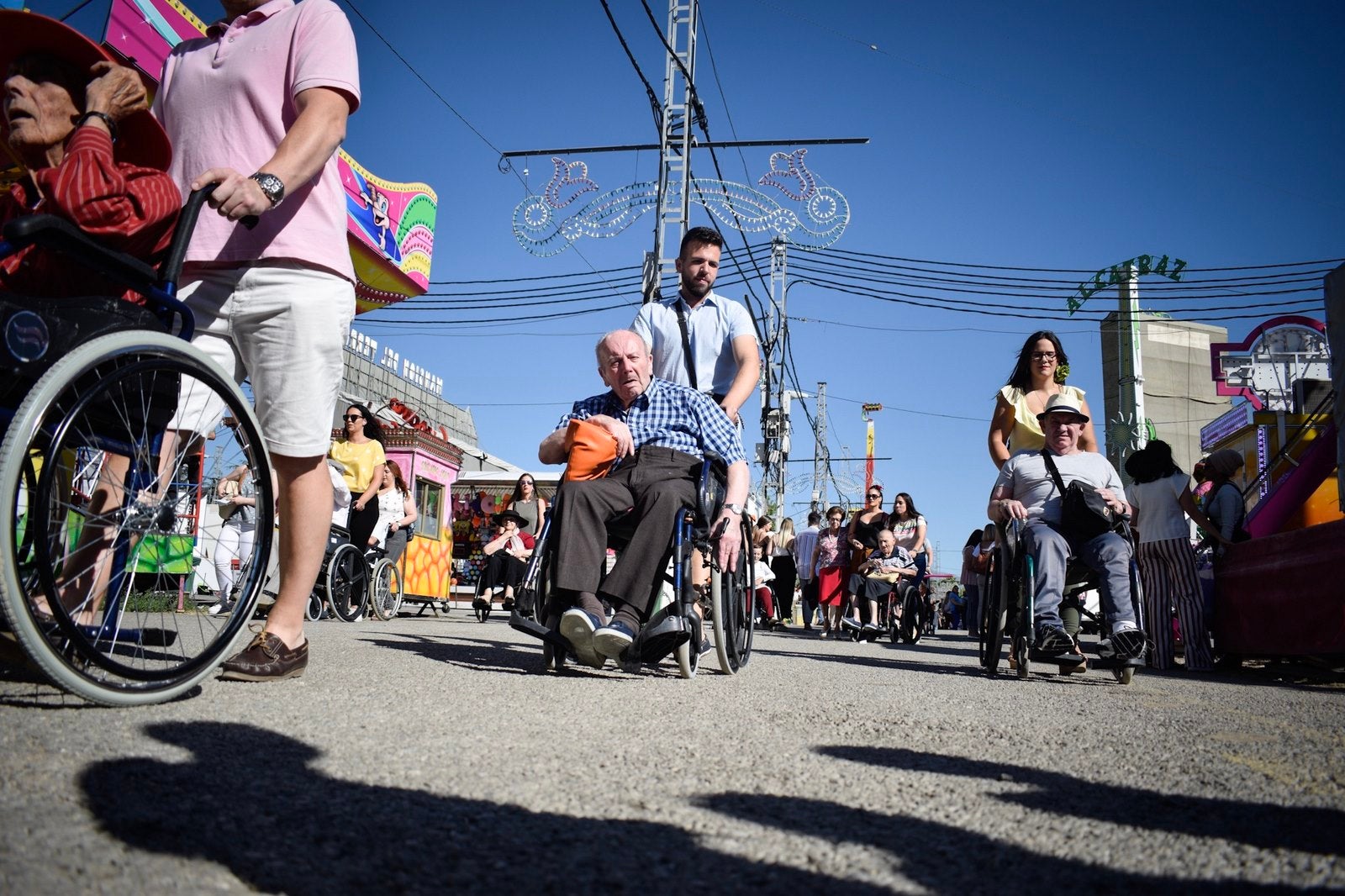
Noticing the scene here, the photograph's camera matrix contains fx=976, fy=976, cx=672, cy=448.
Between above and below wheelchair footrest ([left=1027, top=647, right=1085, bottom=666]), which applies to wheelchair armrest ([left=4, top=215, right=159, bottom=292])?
above

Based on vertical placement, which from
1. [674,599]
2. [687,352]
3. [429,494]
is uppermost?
[429,494]

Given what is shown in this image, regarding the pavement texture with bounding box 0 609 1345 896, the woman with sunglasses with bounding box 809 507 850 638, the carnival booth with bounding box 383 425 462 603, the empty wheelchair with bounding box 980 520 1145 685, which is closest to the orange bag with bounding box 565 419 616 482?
the pavement texture with bounding box 0 609 1345 896

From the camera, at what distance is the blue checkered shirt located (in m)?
4.03

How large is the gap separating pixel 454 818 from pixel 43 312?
1.48 m

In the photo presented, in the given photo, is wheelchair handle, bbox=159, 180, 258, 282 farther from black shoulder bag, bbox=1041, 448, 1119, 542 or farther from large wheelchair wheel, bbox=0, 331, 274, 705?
black shoulder bag, bbox=1041, 448, 1119, 542

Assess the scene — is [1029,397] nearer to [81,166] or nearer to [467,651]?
[467,651]

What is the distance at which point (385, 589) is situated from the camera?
31.7ft

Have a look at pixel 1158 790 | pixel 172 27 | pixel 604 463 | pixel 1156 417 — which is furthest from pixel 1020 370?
pixel 1156 417

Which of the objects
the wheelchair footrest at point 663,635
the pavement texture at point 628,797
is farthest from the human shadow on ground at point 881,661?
the pavement texture at point 628,797

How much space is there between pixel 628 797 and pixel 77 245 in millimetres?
1732

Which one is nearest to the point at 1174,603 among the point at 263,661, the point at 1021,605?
the point at 1021,605

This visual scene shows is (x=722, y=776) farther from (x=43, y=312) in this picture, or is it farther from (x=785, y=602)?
(x=785, y=602)

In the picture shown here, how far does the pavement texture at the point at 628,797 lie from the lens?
1.21 m

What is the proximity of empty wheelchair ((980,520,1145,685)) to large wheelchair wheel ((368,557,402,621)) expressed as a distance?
6136 mm
